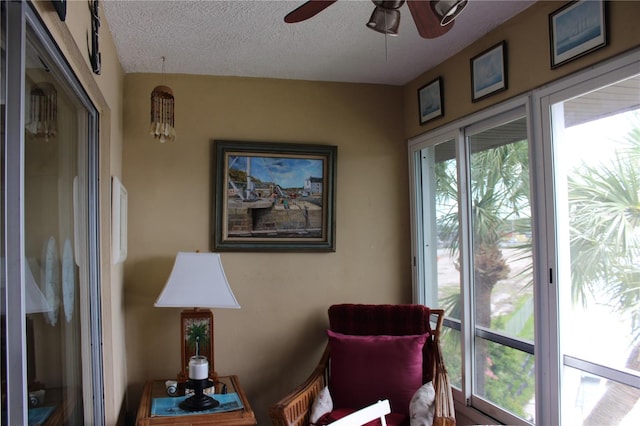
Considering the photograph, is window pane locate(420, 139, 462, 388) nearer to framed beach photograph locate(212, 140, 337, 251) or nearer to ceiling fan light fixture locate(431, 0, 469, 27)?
framed beach photograph locate(212, 140, 337, 251)

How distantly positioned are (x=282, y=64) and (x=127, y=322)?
169 cm

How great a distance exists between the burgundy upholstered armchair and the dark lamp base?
0.35 m

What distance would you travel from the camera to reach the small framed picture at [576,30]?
1.91m

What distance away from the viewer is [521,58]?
7.66ft

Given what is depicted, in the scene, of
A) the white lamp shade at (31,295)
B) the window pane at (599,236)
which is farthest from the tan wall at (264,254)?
the white lamp shade at (31,295)

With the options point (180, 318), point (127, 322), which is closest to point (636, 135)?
point (180, 318)

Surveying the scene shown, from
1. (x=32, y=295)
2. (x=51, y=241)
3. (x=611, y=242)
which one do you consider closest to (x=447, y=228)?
(x=611, y=242)

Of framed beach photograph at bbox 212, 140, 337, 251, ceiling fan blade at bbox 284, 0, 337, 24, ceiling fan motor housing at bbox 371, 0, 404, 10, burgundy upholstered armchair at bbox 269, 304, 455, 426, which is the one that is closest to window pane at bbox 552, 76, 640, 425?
burgundy upholstered armchair at bbox 269, 304, 455, 426

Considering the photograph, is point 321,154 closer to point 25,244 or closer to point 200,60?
point 200,60

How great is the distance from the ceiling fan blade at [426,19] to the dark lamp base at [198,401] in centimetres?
180

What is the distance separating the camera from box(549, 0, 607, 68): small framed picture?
6.28ft

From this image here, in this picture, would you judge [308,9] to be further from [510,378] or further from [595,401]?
[510,378]

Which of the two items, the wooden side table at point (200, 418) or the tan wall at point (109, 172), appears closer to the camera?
the tan wall at point (109, 172)

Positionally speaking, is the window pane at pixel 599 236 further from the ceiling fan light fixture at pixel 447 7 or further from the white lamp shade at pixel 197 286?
the white lamp shade at pixel 197 286
